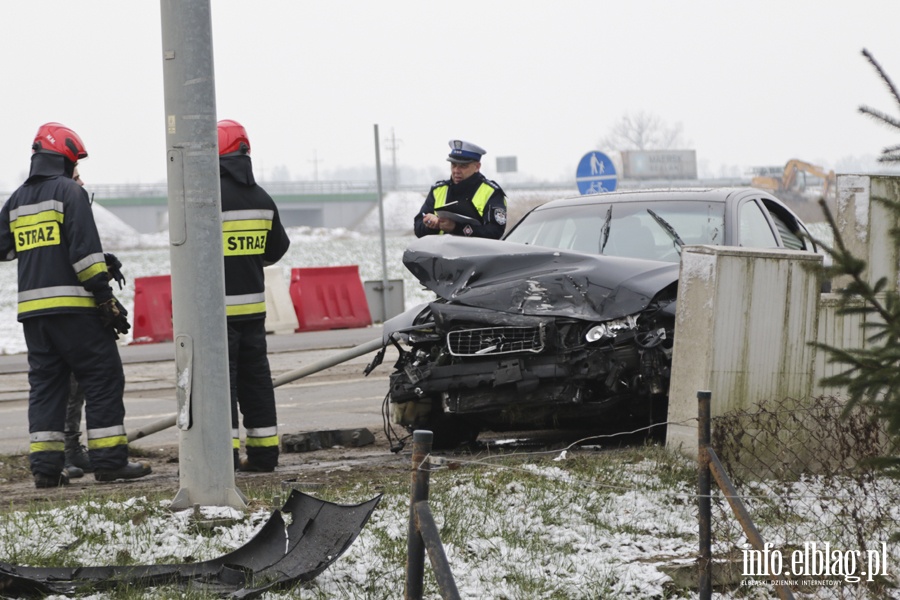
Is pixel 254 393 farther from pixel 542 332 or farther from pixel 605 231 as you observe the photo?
pixel 605 231

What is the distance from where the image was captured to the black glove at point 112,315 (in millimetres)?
6910

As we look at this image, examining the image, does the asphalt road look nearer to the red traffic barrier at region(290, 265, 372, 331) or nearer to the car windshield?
the red traffic barrier at region(290, 265, 372, 331)

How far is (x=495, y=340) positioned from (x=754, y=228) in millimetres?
2294

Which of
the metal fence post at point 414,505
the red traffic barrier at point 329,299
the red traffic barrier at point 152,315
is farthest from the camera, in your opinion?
the red traffic barrier at point 329,299

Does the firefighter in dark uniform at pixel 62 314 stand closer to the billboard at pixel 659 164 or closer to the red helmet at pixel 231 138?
the red helmet at pixel 231 138

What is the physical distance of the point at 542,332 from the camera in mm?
7168

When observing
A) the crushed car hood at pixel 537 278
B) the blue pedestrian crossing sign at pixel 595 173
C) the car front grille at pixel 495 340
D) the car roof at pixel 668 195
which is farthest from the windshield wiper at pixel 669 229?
the blue pedestrian crossing sign at pixel 595 173

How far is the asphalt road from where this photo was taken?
9.44 m

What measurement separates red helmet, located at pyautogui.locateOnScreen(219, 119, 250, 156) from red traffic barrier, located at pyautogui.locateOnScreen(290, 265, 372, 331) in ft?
36.3

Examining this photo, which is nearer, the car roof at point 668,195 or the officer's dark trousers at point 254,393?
the officer's dark trousers at point 254,393

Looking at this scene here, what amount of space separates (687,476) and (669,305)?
129 cm

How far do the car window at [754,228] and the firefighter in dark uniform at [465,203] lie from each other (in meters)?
1.77

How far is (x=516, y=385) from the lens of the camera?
7.24 m

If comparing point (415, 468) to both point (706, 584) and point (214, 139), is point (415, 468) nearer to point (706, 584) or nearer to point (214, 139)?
point (706, 584)
